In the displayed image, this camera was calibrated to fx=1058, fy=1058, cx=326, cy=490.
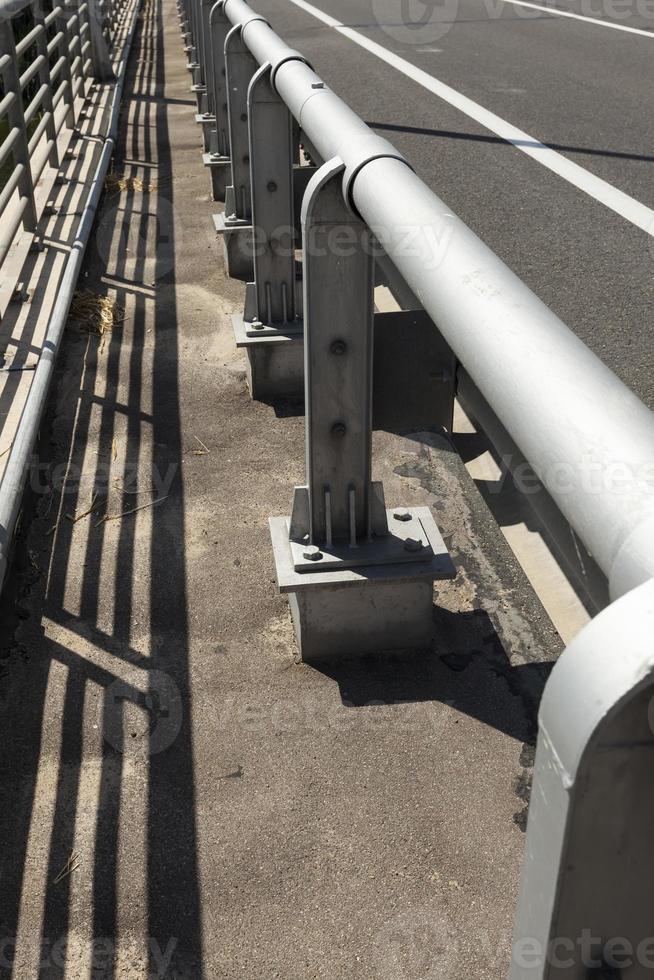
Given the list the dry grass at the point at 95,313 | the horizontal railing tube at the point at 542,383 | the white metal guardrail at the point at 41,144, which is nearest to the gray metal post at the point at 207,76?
the white metal guardrail at the point at 41,144

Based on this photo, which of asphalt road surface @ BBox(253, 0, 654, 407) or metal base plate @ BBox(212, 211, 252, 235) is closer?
asphalt road surface @ BBox(253, 0, 654, 407)

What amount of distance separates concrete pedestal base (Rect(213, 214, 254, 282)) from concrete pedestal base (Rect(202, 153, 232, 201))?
1.27 m

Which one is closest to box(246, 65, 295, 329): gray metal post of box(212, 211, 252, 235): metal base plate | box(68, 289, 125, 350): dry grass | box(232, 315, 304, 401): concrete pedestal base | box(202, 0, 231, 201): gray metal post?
box(232, 315, 304, 401): concrete pedestal base

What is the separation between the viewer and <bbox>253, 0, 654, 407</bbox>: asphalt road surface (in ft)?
17.0

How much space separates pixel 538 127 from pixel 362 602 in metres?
6.28

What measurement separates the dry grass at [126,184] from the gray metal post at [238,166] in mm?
2273

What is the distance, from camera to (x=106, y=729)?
2.92 meters

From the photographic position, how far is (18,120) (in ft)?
19.4

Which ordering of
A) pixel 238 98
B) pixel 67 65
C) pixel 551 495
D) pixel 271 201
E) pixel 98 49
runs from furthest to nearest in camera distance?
pixel 98 49
pixel 67 65
pixel 238 98
pixel 271 201
pixel 551 495

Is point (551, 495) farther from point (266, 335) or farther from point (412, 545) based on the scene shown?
point (266, 335)

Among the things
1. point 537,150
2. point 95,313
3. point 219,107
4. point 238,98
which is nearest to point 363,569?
point 238,98

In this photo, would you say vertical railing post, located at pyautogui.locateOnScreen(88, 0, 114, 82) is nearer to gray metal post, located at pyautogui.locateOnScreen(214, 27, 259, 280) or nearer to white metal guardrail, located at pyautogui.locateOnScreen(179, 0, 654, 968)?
gray metal post, located at pyautogui.locateOnScreen(214, 27, 259, 280)

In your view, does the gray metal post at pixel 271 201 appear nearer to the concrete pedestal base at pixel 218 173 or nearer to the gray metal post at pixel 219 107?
the gray metal post at pixel 219 107

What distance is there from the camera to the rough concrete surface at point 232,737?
235 cm
